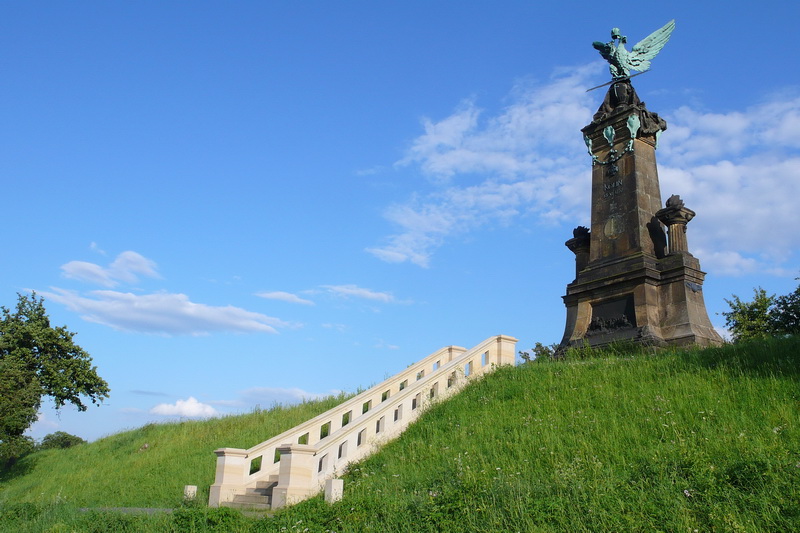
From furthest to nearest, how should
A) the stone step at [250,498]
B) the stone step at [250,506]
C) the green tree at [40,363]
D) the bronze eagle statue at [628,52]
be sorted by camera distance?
the green tree at [40,363] < the bronze eagle statue at [628,52] < the stone step at [250,498] < the stone step at [250,506]

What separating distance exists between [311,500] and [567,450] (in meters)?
3.77

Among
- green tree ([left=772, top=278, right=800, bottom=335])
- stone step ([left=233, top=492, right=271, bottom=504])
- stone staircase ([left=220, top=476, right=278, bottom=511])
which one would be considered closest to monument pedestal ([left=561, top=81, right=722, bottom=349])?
stone staircase ([left=220, top=476, right=278, bottom=511])

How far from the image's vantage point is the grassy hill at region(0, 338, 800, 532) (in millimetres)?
7227

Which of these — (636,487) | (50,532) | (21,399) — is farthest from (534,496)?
(21,399)

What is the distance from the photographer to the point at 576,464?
9156 millimetres

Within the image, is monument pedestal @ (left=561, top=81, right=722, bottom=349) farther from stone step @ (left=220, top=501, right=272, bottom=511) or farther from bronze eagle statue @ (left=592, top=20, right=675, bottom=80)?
stone step @ (left=220, top=501, right=272, bottom=511)

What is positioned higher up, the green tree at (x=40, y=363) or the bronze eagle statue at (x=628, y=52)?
the bronze eagle statue at (x=628, y=52)

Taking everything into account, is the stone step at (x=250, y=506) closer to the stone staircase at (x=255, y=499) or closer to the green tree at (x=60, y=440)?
the stone staircase at (x=255, y=499)

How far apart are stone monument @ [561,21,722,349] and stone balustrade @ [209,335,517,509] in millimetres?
3474

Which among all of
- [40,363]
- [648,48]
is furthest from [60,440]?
[648,48]

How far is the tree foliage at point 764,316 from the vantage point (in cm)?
3275

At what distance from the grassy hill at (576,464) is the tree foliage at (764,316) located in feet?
69.8

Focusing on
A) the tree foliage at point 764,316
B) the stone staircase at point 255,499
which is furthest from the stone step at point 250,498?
the tree foliage at point 764,316

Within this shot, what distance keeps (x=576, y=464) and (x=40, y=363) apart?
93.9ft
